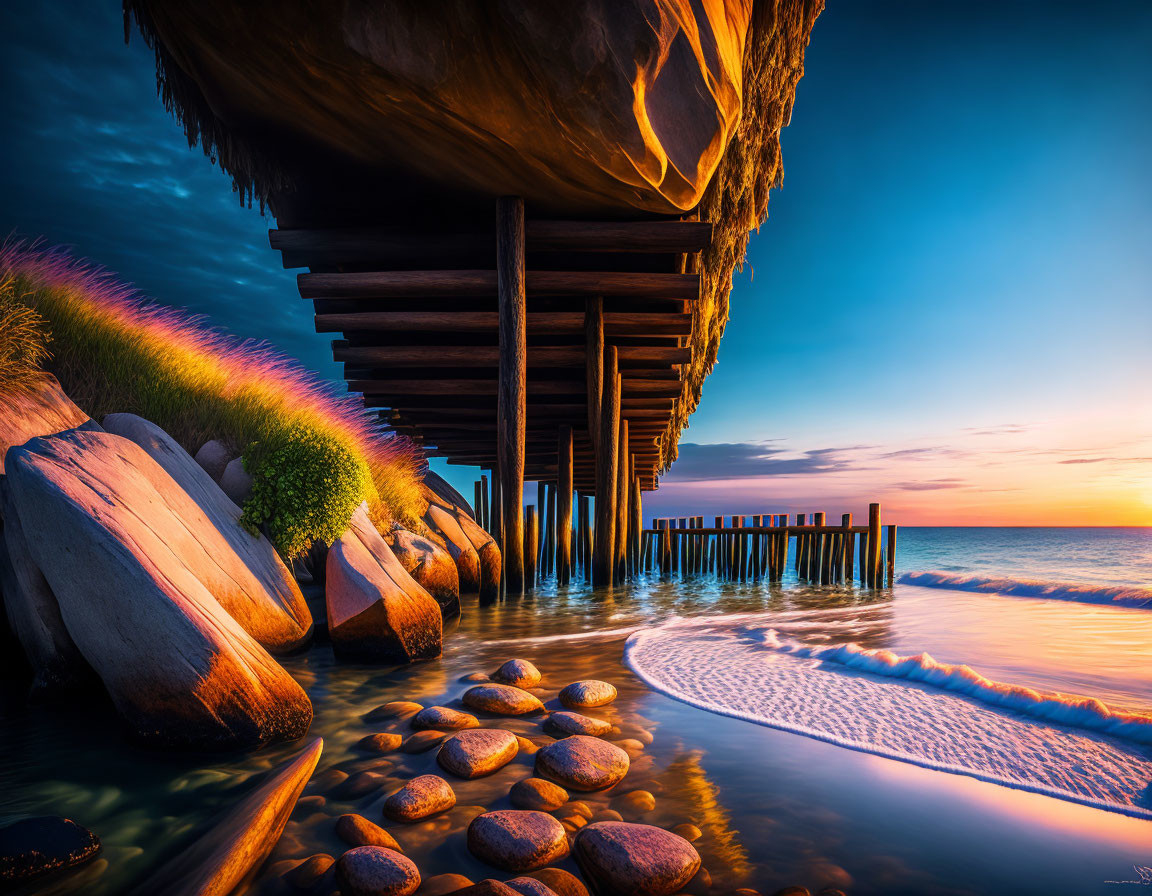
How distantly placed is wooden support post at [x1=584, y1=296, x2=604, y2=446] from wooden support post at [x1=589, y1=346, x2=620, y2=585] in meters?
0.35

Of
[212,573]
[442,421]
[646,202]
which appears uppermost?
[646,202]

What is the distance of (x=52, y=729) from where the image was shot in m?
2.92

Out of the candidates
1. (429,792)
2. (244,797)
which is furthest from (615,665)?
(244,797)

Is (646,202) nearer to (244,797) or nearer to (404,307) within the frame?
(404,307)

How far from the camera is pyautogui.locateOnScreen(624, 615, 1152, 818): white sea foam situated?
2.68 m

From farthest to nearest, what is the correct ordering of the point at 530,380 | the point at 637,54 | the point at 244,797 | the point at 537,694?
the point at 530,380
the point at 637,54
the point at 537,694
the point at 244,797

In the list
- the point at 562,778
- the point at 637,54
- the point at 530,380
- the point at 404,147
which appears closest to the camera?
the point at 562,778

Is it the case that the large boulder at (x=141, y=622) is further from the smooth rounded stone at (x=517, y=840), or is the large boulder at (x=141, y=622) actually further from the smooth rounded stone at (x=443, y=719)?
the smooth rounded stone at (x=517, y=840)

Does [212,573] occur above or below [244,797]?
above

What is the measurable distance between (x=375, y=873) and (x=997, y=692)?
3.98 meters

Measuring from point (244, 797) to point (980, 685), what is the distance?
4423 mm

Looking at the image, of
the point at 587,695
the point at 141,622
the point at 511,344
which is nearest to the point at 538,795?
the point at 587,695

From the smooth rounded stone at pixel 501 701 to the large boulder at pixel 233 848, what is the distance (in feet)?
4.04

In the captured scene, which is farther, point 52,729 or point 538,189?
point 538,189
